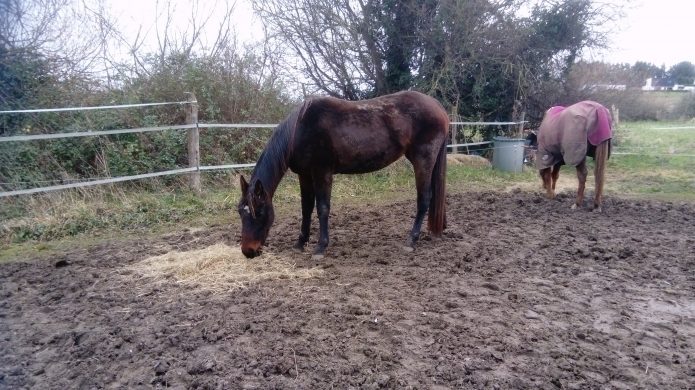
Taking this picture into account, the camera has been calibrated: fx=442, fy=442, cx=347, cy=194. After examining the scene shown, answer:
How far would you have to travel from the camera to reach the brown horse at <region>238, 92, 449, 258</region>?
4055 mm

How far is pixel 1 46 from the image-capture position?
20.2ft

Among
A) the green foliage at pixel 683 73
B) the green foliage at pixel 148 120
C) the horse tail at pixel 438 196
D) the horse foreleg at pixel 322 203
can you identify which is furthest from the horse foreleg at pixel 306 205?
the green foliage at pixel 683 73

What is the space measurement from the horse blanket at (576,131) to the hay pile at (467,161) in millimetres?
3560

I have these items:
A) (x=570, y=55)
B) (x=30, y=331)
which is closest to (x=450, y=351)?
(x=30, y=331)

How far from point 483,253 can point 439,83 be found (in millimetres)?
7497

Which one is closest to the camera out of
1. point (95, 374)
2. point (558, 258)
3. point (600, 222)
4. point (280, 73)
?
point (95, 374)

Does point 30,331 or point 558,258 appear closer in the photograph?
point 30,331

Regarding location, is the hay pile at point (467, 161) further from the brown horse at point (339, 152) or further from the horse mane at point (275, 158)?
the horse mane at point (275, 158)

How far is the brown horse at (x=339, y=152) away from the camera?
4055mm

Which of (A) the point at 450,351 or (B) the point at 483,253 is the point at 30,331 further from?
(B) the point at 483,253

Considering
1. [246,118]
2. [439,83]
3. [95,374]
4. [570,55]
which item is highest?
[570,55]

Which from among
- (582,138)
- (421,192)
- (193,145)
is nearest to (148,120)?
(193,145)

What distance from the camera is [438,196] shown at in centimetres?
479

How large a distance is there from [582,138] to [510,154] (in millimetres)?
3774
